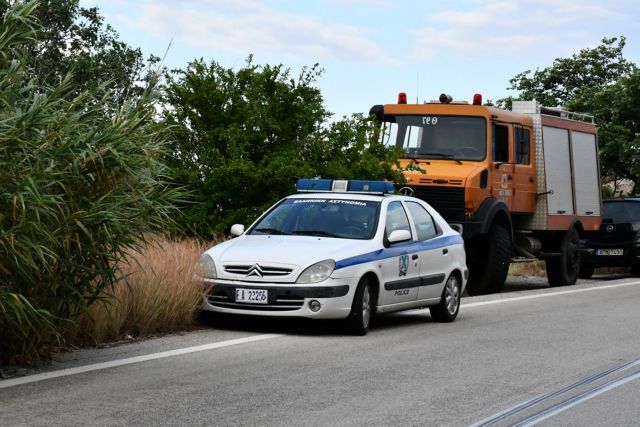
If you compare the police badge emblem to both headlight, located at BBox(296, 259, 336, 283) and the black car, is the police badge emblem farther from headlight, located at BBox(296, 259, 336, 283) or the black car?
the black car

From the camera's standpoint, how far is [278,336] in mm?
11961

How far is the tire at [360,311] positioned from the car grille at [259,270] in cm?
77

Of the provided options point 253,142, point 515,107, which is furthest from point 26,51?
point 515,107

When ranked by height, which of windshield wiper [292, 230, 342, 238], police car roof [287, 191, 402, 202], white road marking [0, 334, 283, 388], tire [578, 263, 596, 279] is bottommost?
white road marking [0, 334, 283, 388]

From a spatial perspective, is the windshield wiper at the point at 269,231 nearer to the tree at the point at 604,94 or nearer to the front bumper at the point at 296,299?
the front bumper at the point at 296,299

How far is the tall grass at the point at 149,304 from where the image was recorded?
431 inches

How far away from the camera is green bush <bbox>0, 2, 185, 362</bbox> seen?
8297 millimetres

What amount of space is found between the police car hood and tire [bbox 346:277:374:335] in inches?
14.2

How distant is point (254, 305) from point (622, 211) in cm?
1679

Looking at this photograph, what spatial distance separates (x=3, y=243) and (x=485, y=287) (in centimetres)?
1345

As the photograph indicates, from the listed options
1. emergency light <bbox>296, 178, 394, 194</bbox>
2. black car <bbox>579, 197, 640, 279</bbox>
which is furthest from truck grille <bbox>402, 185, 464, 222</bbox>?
black car <bbox>579, 197, 640, 279</bbox>

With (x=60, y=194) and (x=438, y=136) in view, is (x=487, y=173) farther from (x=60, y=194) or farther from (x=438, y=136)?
(x=60, y=194)

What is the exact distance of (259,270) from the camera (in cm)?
1203

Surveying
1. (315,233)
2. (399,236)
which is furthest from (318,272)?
(399,236)
